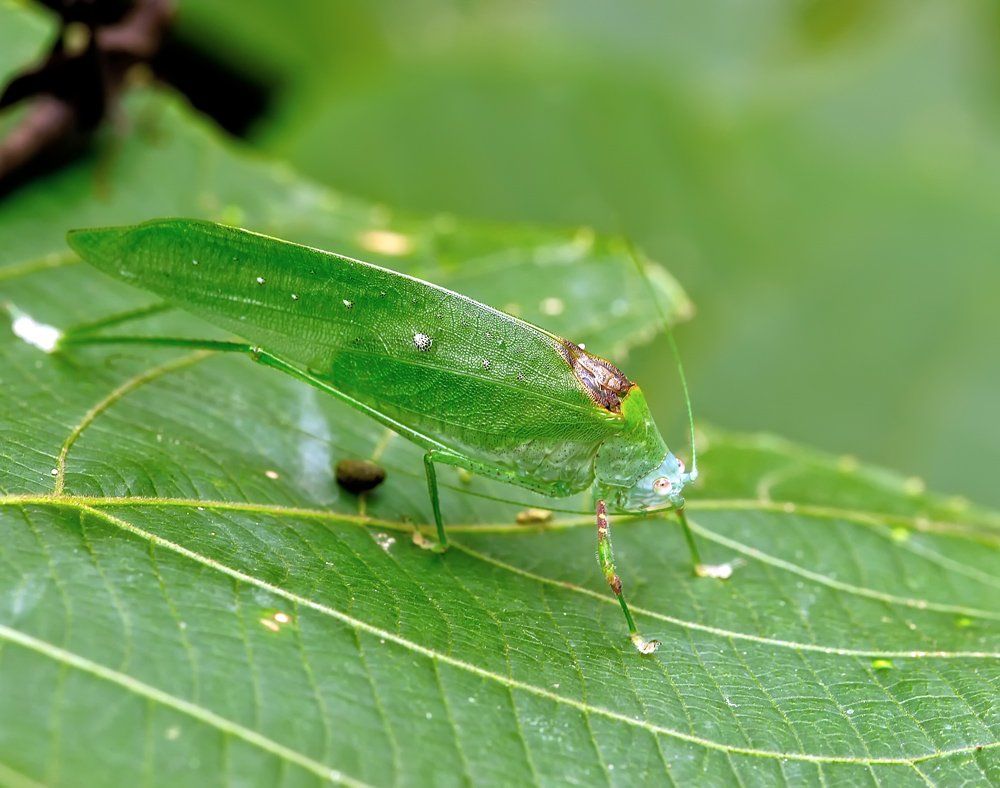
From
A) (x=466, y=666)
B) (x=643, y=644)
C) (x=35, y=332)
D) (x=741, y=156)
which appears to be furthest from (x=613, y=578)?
(x=741, y=156)

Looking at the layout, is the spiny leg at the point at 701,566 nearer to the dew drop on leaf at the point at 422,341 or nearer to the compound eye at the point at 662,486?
the compound eye at the point at 662,486

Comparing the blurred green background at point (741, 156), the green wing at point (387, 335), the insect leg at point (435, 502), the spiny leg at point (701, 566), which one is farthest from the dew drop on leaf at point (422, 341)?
the blurred green background at point (741, 156)

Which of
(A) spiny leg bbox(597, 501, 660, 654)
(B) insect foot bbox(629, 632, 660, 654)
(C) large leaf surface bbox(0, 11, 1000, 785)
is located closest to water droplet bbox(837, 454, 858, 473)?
(C) large leaf surface bbox(0, 11, 1000, 785)

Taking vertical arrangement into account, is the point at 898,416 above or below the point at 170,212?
above

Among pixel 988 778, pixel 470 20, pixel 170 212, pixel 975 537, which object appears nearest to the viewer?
pixel 988 778

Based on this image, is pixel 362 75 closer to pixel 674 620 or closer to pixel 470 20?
pixel 470 20

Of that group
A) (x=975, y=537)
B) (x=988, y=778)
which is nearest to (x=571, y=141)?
(x=975, y=537)
